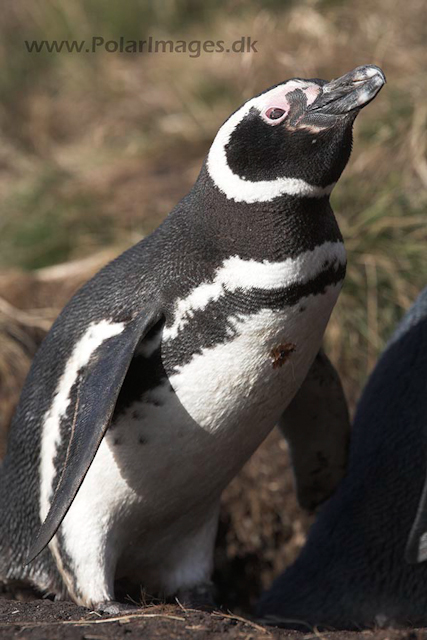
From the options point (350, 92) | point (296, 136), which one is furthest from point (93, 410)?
point (350, 92)

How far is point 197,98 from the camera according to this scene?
6281mm

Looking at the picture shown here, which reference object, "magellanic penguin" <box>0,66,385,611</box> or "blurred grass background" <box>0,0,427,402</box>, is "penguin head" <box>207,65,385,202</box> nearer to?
"magellanic penguin" <box>0,66,385,611</box>

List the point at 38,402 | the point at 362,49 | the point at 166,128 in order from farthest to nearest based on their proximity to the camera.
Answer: the point at 166,128, the point at 362,49, the point at 38,402

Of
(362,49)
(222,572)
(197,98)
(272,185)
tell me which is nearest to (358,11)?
(362,49)

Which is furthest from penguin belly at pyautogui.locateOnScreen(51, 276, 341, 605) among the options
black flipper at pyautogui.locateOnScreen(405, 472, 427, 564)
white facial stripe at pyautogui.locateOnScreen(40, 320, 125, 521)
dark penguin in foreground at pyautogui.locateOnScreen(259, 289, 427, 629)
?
dark penguin in foreground at pyautogui.locateOnScreen(259, 289, 427, 629)

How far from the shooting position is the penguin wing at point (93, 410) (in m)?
2.19

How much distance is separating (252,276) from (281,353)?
22 cm

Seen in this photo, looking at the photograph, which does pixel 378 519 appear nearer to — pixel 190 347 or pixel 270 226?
pixel 190 347

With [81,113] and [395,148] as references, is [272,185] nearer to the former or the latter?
[395,148]

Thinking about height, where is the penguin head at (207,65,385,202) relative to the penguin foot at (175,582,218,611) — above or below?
above

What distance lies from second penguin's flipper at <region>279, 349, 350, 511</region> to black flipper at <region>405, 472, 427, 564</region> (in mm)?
414

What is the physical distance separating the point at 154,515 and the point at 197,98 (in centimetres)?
421

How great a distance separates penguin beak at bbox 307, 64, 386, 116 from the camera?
217 cm

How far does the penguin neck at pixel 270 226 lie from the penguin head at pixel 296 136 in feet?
0.09
